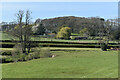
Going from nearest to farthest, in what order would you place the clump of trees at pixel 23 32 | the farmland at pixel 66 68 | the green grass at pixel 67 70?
the green grass at pixel 67 70, the farmland at pixel 66 68, the clump of trees at pixel 23 32

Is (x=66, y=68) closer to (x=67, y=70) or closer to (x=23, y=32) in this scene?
(x=67, y=70)

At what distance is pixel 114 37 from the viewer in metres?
→ 79.1

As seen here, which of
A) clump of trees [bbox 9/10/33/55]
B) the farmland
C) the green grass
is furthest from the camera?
clump of trees [bbox 9/10/33/55]

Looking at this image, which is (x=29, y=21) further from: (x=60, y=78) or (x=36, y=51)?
(x=60, y=78)

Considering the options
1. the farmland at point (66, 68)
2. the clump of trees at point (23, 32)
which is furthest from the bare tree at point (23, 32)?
the farmland at point (66, 68)

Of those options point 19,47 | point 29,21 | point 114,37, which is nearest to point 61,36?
point 114,37

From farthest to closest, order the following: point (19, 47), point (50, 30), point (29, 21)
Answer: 1. point (50, 30)
2. point (29, 21)
3. point (19, 47)

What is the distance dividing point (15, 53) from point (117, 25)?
7776 cm

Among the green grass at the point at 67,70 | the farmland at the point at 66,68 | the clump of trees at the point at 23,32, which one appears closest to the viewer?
the green grass at the point at 67,70

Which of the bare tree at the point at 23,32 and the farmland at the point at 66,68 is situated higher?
the bare tree at the point at 23,32

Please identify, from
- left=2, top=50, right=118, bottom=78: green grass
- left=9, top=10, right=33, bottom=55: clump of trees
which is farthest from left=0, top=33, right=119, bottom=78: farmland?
left=9, top=10, right=33, bottom=55: clump of trees

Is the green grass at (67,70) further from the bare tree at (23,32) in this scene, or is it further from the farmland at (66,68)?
the bare tree at (23,32)

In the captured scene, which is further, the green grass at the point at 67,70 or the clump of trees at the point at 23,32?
the clump of trees at the point at 23,32

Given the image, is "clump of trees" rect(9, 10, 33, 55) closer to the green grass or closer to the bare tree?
the bare tree
